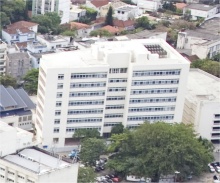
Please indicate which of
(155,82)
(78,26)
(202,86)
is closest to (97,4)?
(78,26)

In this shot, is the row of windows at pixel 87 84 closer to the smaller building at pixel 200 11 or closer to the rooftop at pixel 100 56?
the rooftop at pixel 100 56

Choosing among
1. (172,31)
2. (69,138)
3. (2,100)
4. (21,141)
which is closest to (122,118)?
(69,138)

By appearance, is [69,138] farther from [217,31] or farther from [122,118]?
[217,31]

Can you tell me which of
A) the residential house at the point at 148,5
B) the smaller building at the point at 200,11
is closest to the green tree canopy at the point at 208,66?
the smaller building at the point at 200,11

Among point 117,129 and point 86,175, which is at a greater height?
point 86,175

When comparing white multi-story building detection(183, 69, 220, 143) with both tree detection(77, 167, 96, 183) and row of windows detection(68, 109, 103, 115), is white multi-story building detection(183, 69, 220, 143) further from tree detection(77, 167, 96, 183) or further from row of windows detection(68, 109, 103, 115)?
tree detection(77, 167, 96, 183)

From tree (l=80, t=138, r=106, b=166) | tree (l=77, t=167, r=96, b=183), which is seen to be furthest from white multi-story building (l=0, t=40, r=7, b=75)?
tree (l=77, t=167, r=96, b=183)

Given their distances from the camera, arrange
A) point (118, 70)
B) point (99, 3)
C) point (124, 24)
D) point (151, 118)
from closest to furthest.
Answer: point (118, 70)
point (151, 118)
point (124, 24)
point (99, 3)

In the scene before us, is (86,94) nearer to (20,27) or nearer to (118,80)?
(118,80)
